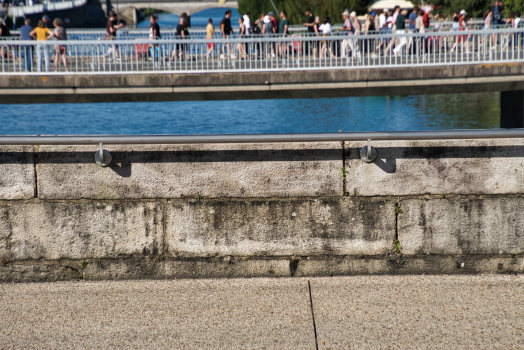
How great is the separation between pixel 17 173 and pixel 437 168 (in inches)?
117

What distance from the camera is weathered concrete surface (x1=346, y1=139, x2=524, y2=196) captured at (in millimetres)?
3609

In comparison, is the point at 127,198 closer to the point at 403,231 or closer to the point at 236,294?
the point at 236,294

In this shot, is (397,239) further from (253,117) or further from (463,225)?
(253,117)

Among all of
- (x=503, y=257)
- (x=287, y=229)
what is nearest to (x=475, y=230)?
(x=503, y=257)

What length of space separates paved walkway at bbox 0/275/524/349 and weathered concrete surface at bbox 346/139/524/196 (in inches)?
25.0

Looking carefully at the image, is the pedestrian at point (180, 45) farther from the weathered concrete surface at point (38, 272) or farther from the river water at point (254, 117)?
the weathered concrete surface at point (38, 272)

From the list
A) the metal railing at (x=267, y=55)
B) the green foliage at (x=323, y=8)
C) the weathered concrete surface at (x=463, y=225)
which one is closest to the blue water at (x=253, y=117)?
the metal railing at (x=267, y=55)

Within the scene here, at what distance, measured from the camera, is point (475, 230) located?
12.0 feet

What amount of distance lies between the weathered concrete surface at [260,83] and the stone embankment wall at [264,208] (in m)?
10.7

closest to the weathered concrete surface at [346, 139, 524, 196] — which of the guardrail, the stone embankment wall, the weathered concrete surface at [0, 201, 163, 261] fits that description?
the stone embankment wall

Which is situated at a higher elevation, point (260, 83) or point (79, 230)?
point (260, 83)

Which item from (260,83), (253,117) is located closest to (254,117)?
(253,117)

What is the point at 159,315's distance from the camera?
3.16 metres

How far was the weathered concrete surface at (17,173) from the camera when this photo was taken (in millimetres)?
3623
